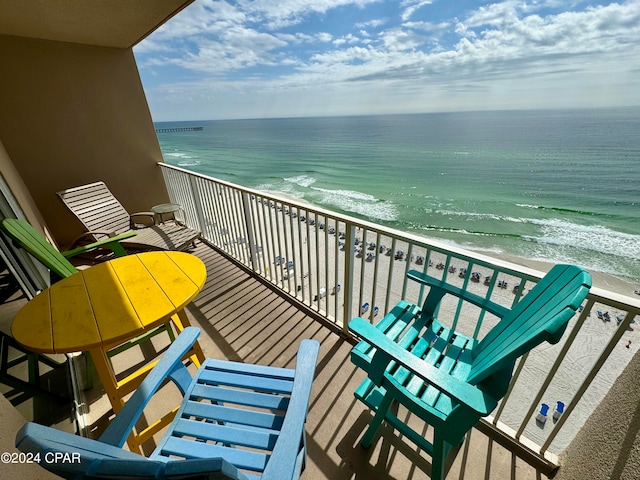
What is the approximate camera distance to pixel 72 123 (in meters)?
3.67

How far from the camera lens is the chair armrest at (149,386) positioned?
85 centimetres

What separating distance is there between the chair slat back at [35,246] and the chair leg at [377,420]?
1.92 meters

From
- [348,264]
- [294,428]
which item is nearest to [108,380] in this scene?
[294,428]

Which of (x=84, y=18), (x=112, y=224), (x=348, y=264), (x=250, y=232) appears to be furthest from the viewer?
(x=112, y=224)

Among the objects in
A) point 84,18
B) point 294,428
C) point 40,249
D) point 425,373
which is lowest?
point 294,428

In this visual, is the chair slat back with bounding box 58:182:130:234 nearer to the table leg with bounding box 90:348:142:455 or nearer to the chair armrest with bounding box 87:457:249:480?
the table leg with bounding box 90:348:142:455

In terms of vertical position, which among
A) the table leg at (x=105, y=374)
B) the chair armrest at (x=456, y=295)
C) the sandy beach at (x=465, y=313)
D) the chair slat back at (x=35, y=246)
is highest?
the chair slat back at (x=35, y=246)

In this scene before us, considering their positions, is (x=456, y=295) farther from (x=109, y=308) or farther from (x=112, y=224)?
(x=112, y=224)

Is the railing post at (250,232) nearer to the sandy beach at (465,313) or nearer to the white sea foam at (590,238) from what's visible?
the sandy beach at (465,313)

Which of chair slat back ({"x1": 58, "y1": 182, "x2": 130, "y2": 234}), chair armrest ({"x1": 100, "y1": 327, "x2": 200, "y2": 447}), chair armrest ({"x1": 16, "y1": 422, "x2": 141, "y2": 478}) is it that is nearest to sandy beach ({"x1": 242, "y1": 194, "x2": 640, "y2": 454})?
chair armrest ({"x1": 100, "y1": 327, "x2": 200, "y2": 447})

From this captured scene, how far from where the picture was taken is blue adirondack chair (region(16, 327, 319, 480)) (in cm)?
48

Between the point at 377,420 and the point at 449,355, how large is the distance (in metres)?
0.48

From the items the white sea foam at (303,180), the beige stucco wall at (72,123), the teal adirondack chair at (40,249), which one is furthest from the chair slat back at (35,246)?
the white sea foam at (303,180)

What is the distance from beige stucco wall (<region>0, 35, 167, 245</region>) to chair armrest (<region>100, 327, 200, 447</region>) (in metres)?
4.06
